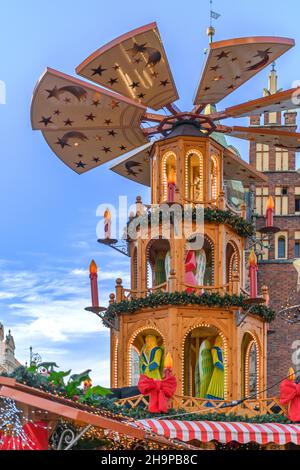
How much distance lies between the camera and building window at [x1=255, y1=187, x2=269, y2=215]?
148ft

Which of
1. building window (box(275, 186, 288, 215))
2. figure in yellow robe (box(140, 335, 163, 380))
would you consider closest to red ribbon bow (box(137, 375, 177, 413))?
figure in yellow robe (box(140, 335, 163, 380))

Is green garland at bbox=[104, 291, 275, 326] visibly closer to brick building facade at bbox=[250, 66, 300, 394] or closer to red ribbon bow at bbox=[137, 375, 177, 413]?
red ribbon bow at bbox=[137, 375, 177, 413]

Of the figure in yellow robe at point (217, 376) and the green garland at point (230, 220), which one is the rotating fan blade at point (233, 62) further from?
the figure in yellow robe at point (217, 376)

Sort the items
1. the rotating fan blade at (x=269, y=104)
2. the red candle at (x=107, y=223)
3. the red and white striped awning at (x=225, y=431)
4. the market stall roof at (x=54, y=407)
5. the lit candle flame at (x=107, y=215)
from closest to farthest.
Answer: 1. the market stall roof at (x=54, y=407)
2. the red and white striped awning at (x=225, y=431)
3. the rotating fan blade at (x=269, y=104)
4. the red candle at (x=107, y=223)
5. the lit candle flame at (x=107, y=215)

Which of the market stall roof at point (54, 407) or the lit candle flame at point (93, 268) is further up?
the lit candle flame at point (93, 268)

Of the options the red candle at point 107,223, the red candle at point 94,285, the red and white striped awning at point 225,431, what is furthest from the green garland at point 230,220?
the red and white striped awning at point 225,431

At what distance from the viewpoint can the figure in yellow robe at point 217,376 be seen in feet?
88.1

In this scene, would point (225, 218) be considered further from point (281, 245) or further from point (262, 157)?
point (262, 157)

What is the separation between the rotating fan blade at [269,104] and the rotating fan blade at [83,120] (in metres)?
2.68

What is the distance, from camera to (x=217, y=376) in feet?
88.7

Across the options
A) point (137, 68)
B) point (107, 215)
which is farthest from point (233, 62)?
point (107, 215)

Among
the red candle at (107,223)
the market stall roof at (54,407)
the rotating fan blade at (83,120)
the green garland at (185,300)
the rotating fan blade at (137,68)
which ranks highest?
the rotating fan blade at (137,68)
